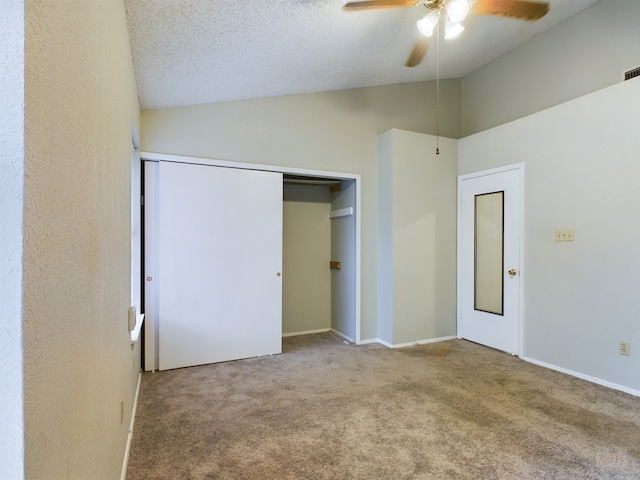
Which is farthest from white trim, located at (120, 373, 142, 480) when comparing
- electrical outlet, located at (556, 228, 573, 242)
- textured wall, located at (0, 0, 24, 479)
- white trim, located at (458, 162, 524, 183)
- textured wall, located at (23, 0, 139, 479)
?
white trim, located at (458, 162, 524, 183)

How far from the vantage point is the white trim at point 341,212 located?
4358mm

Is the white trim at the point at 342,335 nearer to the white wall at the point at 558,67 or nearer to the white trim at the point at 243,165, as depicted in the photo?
the white trim at the point at 243,165

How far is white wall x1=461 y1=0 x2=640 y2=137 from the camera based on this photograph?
11.1 ft

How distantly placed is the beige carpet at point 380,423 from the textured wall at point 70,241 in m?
0.73

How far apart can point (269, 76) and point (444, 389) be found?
321 cm

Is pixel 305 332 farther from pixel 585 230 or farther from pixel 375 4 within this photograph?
pixel 375 4

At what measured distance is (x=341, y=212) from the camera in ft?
14.9

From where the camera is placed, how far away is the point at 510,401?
8.82 ft

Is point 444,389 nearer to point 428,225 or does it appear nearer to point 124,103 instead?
point 428,225

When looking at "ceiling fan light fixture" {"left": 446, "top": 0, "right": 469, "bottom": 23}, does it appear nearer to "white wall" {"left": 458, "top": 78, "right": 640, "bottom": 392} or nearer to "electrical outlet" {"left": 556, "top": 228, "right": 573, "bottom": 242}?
"white wall" {"left": 458, "top": 78, "right": 640, "bottom": 392}

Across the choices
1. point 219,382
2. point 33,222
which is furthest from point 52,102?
point 219,382

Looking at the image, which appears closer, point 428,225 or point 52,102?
point 52,102

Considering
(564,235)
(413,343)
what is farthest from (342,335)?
(564,235)

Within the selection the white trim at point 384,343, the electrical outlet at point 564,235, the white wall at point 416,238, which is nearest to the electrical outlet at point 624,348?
the electrical outlet at point 564,235
